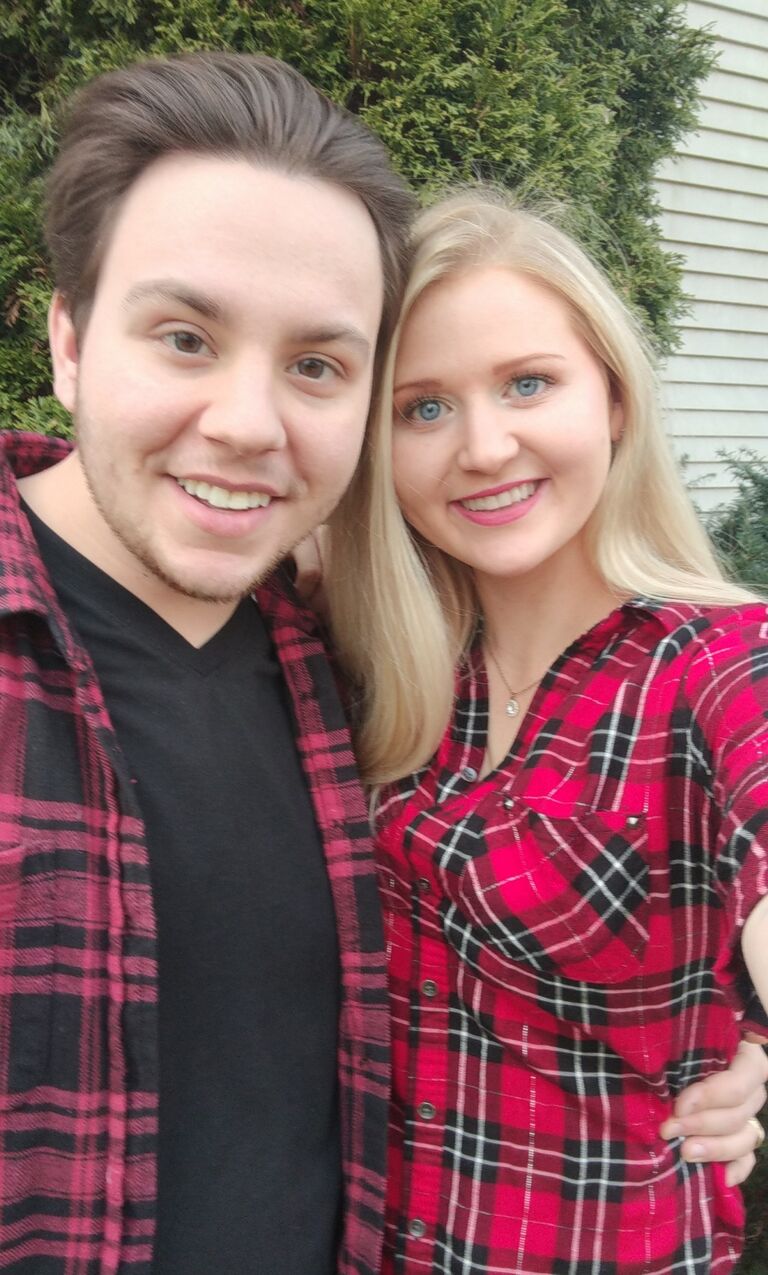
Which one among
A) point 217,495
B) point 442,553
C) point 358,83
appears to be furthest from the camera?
point 358,83

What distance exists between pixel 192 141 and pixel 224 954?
127 centimetres

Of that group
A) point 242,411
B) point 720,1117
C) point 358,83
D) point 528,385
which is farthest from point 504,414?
point 358,83

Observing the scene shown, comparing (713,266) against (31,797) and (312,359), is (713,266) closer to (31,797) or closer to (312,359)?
(312,359)

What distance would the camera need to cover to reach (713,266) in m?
6.28

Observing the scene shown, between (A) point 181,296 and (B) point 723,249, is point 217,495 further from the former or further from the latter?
(B) point 723,249

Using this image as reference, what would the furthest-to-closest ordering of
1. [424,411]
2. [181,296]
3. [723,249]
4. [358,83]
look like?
[723,249]
[358,83]
[424,411]
[181,296]

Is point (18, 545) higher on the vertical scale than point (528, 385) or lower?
lower

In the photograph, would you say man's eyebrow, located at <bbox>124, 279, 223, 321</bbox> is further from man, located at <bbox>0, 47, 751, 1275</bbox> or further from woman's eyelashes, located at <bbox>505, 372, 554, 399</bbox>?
woman's eyelashes, located at <bbox>505, 372, 554, 399</bbox>

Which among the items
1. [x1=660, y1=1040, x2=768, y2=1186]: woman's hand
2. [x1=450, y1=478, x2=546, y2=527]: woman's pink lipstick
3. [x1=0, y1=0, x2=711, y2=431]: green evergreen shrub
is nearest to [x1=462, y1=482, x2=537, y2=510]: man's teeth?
[x1=450, y1=478, x2=546, y2=527]: woman's pink lipstick

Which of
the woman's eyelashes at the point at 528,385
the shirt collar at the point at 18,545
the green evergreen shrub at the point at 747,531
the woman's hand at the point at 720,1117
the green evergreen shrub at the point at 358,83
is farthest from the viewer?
the green evergreen shrub at the point at 747,531

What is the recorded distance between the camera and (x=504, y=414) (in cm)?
167

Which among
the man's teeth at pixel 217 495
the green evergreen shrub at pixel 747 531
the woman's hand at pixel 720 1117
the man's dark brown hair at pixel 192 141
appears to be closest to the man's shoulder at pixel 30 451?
the man's dark brown hair at pixel 192 141

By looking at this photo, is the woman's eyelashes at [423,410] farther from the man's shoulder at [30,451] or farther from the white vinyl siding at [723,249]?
the white vinyl siding at [723,249]

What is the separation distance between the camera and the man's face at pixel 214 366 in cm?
141
